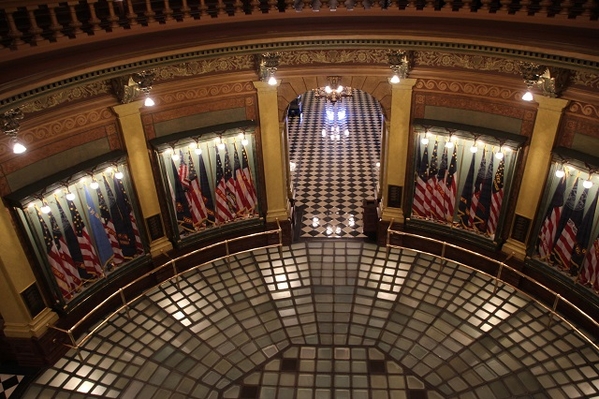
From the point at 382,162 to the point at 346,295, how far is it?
13.1ft

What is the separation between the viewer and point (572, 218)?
8977mm

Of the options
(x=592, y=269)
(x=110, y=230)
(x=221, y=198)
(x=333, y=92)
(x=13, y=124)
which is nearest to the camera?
(x=13, y=124)

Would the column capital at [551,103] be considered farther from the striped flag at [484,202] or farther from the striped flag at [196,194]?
the striped flag at [196,194]

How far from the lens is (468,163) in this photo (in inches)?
407

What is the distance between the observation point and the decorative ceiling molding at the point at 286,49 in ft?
22.2

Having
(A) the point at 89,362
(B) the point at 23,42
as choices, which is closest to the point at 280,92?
(B) the point at 23,42

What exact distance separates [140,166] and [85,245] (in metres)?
2.02

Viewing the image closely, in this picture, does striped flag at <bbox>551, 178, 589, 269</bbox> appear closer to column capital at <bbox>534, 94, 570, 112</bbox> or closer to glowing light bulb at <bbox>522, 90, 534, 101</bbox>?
column capital at <bbox>534, 94, 570, 112</bbox>

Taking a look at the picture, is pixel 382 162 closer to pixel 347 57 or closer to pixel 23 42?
pixel 347 57

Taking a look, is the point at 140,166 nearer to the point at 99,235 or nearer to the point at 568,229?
the point at 99,235

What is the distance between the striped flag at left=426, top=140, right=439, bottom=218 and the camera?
1075 cm

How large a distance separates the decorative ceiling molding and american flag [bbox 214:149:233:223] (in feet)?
9.95

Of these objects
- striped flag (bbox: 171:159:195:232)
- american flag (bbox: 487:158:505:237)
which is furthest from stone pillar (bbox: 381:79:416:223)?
striped flag (bbox: 171:159:195:232)

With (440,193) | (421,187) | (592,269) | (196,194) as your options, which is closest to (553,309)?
(592,269)
